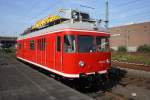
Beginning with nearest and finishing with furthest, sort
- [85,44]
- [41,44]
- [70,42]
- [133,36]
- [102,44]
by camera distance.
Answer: [70,42], [85,44], [102,44], [41,44], [133,36]

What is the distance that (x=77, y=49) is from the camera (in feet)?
32.5

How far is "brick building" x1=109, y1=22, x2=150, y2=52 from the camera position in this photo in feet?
212

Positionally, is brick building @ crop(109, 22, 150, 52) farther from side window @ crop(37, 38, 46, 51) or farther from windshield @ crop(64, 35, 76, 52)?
windshield @ crop(64, 35, 76, 52)

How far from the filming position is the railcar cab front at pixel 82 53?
9859 mm

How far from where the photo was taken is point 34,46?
51.3 feet

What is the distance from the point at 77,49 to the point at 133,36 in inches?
2444

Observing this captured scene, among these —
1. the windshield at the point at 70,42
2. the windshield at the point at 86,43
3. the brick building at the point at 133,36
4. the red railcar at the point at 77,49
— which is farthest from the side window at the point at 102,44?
the brick building at the point at 133,36

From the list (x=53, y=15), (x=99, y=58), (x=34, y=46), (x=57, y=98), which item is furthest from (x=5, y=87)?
(x=34, y=46)

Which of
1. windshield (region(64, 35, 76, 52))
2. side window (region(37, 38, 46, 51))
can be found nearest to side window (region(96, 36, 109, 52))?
windshield (region(64, 35, 76, 52))

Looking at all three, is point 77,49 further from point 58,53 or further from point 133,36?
point 133,36

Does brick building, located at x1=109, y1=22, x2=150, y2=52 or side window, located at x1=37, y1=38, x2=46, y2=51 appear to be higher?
brick building, located at x1=109, y1=22, x2=150, y2=52

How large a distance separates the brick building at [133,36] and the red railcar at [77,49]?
54884 mm

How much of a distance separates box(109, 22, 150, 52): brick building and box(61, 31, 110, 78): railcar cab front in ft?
181

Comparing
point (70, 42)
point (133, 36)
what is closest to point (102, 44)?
point (70, 42)
